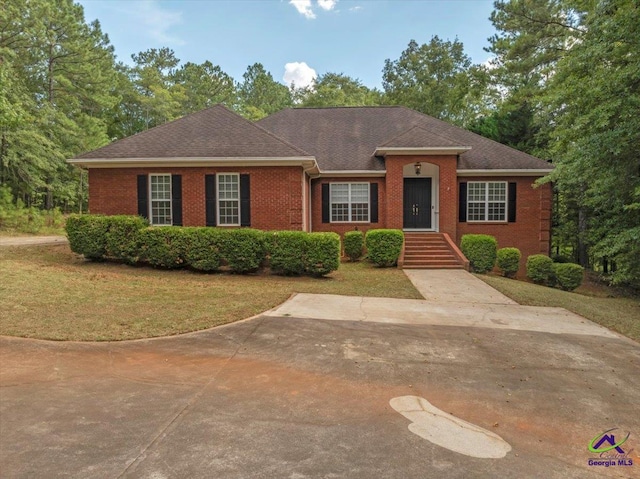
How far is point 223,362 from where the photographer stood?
4.62m

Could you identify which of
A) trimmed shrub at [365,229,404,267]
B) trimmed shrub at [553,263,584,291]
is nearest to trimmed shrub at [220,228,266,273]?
trimmed shrub at [365,229,404,267]

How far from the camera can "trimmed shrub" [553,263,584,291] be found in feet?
41.9

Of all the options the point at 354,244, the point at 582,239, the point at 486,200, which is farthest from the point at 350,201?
the point at 582,239

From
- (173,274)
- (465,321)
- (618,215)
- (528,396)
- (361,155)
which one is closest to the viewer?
(528,396)

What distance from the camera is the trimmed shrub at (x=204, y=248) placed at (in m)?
11.0

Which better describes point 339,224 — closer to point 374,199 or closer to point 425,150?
point 374,199

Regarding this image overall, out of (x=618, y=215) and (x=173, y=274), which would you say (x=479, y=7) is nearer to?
(x=618, y=215)

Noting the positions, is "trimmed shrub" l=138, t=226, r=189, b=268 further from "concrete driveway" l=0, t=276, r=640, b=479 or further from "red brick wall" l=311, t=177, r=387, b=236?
"red brick wall" l=311, t=177, r=387, b=236

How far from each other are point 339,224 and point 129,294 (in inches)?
367

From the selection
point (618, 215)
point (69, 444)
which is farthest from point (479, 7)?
point (69, 444)

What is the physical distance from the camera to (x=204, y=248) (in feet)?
36.0

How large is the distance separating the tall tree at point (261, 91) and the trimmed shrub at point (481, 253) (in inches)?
1621

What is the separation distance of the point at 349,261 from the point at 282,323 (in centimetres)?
Answer: 827

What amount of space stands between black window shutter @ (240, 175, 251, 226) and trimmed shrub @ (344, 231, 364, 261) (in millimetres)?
3446
